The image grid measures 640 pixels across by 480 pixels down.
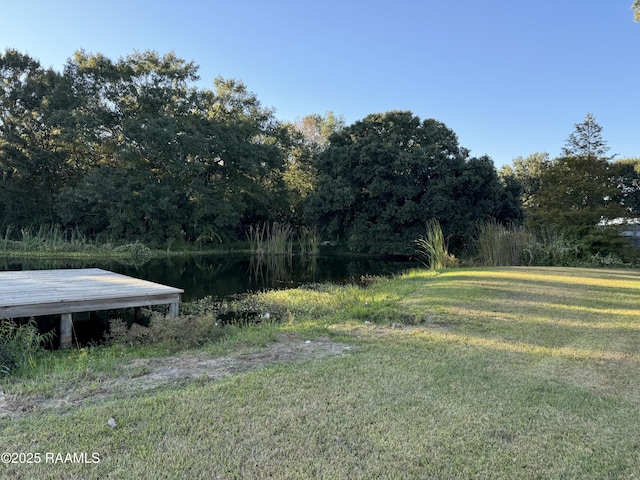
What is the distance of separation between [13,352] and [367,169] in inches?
579

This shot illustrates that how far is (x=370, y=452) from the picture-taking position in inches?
59.1

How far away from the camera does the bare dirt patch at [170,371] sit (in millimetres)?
1981

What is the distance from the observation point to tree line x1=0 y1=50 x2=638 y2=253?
15.4 metres

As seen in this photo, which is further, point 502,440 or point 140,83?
point 140,83

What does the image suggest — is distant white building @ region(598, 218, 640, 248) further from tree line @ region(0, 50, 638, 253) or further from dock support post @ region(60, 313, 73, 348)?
dock support post @ region(60, 313, 73, 348)

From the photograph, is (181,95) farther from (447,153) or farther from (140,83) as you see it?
(447,153)

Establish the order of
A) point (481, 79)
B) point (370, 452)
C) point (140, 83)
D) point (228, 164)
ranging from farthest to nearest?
point (228, 164)
point (140, 83)
point (481, 79)
point (370, 452)

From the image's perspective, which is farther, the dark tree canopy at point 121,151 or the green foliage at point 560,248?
the dark tree canopy at point 121,151

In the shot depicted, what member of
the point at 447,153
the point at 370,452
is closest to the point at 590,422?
the point at 370,452

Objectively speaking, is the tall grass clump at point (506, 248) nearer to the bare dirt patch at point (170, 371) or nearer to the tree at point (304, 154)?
the bare dirt patch at point (170, 371)

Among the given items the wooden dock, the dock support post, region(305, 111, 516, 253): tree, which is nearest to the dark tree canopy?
region(305, 111, 516, 253): tree

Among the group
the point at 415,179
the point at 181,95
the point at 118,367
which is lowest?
the point at 118,367

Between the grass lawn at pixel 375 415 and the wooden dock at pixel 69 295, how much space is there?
141 centimetres

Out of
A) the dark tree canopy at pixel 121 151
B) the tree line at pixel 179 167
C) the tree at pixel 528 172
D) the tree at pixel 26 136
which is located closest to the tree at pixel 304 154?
the tree line at pixel 179 167
